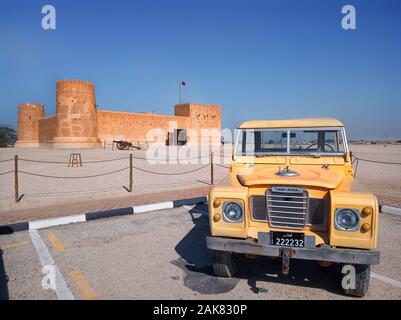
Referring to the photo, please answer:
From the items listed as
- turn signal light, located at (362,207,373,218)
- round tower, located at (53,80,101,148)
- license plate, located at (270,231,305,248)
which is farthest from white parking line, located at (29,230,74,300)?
round tower, located at (53,80,101,148)

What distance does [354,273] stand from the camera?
3.19 meters

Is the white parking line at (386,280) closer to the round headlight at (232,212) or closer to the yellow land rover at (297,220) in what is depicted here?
the yellow land rover at (297,220)

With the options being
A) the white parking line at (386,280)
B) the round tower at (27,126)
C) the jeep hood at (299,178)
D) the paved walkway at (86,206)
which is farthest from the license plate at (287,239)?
the round tower at (27,126)

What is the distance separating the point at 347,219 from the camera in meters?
3.08

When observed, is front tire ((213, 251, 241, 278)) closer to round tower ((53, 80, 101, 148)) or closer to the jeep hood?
the jeep hood

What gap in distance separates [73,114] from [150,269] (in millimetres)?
30283

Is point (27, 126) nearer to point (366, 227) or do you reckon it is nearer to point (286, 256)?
point (286, 256)

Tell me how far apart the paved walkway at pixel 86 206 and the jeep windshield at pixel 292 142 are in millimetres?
3874

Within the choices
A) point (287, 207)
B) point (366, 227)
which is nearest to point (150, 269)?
point (287, 207)

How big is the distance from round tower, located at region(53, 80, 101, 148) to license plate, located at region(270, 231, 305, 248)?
3046 centimetres

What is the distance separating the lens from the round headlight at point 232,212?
340 cm

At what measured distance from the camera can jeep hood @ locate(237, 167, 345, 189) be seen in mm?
3273
